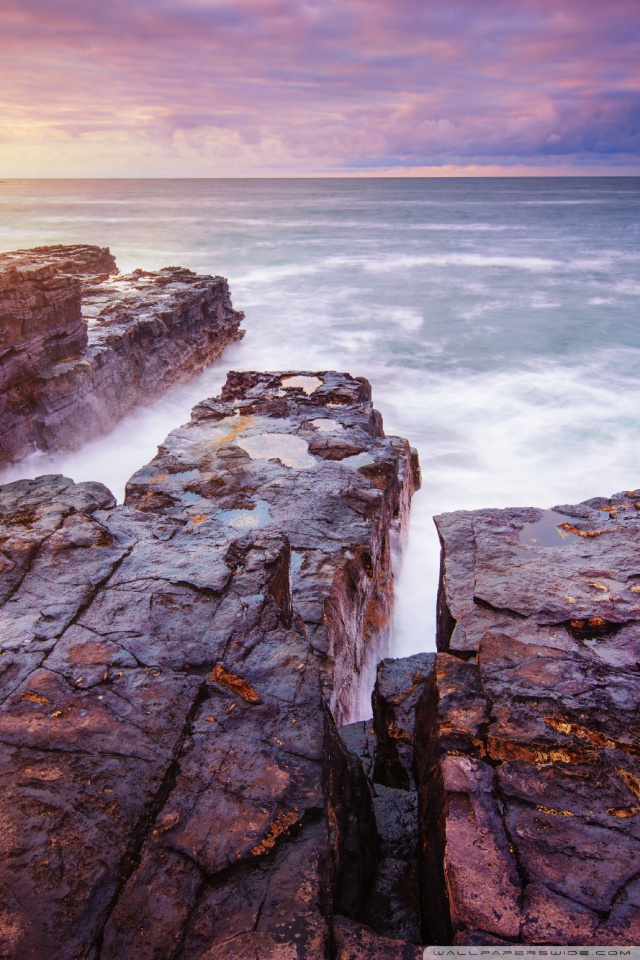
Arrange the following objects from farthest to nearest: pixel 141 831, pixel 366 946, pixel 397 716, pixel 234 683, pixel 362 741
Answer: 1. pixel 362 741
2. pixel 397 716
3. pixel 234 683
4. pixel 141 831
5. pixel 366 946

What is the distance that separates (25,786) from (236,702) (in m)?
0.95

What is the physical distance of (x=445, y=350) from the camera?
1714cm

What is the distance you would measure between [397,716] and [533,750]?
4.65 feet

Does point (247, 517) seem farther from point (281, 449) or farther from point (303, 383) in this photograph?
point (303, 383)

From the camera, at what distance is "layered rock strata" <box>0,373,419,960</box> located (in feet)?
6.83

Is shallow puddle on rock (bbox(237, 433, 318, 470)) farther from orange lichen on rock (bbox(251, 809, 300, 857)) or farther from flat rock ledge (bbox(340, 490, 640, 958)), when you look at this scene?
orange lichen on rock (bbox(251, 809, 300, 857))

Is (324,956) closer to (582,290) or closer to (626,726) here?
(626,726)

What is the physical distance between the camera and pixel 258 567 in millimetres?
3863

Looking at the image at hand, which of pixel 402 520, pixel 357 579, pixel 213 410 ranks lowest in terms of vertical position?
pixel 402 520

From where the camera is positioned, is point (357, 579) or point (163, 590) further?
point (357, 579)

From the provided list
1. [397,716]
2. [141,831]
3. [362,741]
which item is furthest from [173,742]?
[362,741]

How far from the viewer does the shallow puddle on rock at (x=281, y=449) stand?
6.64 meters

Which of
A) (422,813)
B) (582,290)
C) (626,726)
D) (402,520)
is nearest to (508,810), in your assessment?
(422,813)

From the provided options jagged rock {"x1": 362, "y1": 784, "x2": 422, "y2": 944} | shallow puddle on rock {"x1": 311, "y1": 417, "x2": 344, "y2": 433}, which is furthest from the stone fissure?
shallow puddle on rock {"x1": 311, "y1": 417, "x2": 344, "y2": 433}
